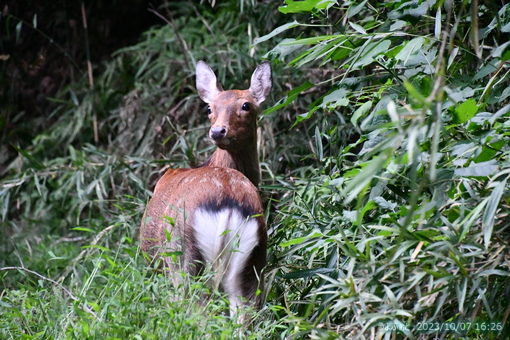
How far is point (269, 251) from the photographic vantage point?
358 cm

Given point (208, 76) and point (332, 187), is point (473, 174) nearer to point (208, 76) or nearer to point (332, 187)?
point (332, 187)

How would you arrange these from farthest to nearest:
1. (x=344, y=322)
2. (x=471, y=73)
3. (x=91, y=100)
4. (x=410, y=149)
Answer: (x=91, y=100) < (x=471, y=73) < (x=344, y=322) < (x=410, y=149)

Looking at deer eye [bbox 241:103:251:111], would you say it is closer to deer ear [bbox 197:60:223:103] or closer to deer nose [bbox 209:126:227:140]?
deer nose [bbox 209:126:227:140]

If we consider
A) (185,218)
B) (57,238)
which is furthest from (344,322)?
(57,238)

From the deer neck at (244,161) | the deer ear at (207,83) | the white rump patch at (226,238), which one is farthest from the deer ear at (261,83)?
the white rump patch at (226,238)

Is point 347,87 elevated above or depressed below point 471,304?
above

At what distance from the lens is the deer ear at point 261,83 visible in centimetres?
423

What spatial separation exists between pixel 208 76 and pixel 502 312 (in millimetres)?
2646

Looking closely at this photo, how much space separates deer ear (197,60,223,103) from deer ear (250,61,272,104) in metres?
0.26

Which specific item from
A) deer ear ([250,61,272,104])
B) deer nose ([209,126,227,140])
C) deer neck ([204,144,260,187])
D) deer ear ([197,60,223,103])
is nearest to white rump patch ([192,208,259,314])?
deer nose ([209,126,227,140])

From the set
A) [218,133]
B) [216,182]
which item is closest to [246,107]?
[218,133]

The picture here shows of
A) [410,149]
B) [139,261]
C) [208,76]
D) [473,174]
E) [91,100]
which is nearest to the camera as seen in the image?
[410,149]

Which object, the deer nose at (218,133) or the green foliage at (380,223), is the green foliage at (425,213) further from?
the deer nose at (218,133)

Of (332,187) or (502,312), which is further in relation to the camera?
(332,187)
